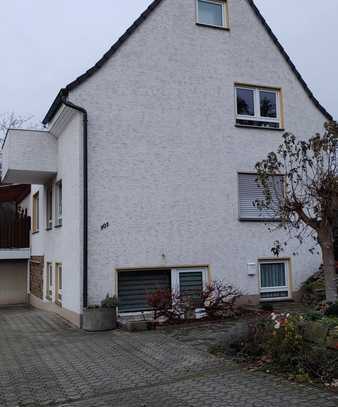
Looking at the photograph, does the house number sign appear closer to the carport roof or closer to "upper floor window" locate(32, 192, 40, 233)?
"upper floor window" locate(32, 192, 40, 233)

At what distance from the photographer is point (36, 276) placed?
20172 millimetres

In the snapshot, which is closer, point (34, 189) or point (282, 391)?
point (282, 391)

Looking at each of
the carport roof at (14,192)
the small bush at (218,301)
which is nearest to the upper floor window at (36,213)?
the carport roof at (14,192)

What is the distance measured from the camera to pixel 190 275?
44.7 feet

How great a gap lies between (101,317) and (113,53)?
705cm

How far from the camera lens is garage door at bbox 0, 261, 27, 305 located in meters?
22.4

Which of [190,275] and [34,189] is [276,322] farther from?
[34,189]

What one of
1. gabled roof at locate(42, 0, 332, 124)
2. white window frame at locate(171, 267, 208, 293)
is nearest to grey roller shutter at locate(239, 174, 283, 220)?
white window frame at locate(171, 267, 208, 293)

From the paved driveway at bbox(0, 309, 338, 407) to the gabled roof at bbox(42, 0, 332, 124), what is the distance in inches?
255

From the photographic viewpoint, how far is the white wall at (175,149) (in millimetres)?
12906

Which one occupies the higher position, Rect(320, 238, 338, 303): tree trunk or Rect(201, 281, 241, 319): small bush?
Rect(320, 238, 338, 303): tree trunk

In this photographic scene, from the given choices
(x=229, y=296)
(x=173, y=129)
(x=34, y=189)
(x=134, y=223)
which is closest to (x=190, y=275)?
(x=229, y=296)

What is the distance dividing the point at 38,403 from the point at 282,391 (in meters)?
3.14

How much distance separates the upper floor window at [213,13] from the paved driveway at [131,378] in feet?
31.6
